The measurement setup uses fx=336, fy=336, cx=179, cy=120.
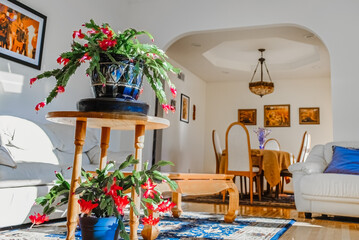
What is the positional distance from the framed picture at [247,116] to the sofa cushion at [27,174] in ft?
20.8

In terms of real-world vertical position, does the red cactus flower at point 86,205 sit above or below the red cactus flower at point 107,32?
below

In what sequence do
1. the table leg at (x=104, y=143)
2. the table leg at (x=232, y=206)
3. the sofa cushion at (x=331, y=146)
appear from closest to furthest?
the table leg at (x=104, y=143) → the table leg at (x=232, y=206) → the sofa cushion at (x=331, y=146)

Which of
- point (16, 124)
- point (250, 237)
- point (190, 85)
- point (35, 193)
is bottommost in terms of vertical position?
point (250, 237)

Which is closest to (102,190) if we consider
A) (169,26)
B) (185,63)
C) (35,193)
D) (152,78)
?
(152,78)

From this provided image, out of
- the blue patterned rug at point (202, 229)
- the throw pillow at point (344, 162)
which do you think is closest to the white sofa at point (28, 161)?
the blue patterned rug at point (202, 229)

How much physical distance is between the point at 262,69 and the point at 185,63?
72.7 inches

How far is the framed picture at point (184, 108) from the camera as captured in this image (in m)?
7.60

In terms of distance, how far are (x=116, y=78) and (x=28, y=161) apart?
1494 mm

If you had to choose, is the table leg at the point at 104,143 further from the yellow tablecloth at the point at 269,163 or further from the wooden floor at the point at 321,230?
the yellow tablecloth at the point at 269,163

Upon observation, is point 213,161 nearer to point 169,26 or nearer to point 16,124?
point 169,26

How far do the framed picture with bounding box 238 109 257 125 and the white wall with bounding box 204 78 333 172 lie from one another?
0.28ft

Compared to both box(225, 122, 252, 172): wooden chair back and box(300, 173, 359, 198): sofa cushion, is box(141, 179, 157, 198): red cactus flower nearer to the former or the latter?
box(300, 173, 359, 198): sofa cushion

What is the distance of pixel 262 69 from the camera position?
779cm

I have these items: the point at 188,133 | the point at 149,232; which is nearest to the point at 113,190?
the point at 149,232
